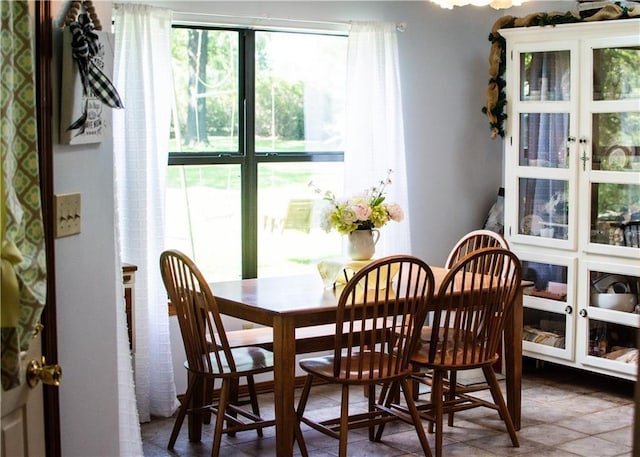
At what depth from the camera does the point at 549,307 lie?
5.30 meters

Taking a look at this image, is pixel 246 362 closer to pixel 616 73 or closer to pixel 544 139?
pixel 544 139

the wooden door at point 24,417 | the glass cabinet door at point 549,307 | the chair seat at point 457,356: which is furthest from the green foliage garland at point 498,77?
the wooden door at point 24,417

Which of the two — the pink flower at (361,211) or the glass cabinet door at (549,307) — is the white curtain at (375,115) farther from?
the pink flower at (361,211)

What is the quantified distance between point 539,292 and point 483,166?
3.16ft

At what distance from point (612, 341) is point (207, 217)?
7.41 feet

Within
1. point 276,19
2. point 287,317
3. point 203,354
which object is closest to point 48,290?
point 287,317

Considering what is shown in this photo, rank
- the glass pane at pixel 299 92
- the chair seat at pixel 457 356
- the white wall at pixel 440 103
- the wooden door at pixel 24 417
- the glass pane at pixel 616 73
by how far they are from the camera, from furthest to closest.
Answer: the white wall at pixel 440 103 → the glass pane at pixel 299 92 → the glass pane at pixel 616 73 → the chair seat at pixel 457 356 → the wooden door at pixel 24 417

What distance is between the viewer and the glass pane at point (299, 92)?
5.16 metres

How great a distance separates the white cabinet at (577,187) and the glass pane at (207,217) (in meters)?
1.59

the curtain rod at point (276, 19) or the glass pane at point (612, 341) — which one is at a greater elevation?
the curtain rod at point (276, 19)

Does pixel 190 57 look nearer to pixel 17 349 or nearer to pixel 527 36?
pixel 527 36

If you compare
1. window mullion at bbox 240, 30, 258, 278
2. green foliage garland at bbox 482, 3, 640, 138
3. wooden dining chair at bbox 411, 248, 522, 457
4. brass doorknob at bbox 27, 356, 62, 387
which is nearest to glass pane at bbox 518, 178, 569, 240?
green foliage garland at bbox 482, 3, 640, 138

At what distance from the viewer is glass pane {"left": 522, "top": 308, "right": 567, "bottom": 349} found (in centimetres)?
529

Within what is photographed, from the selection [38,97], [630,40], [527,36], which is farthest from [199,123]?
[38,97]
